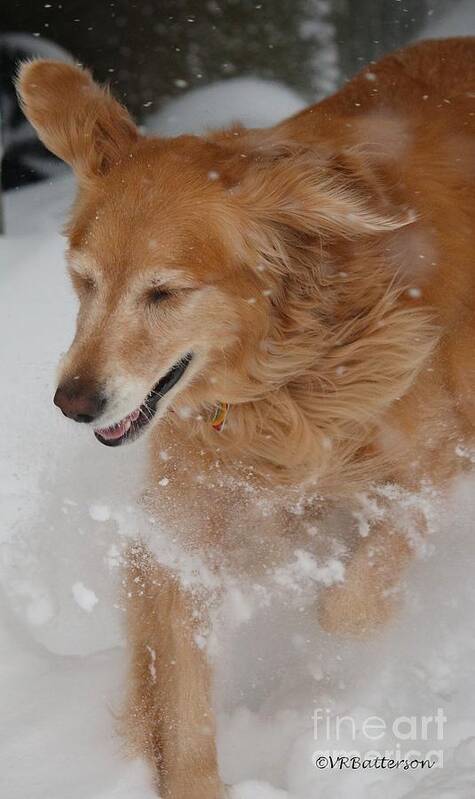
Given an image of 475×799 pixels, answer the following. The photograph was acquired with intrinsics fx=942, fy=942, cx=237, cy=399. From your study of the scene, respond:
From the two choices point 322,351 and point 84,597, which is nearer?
point 322,351

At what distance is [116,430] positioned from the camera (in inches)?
116

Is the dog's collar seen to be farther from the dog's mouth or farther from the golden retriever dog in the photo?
the dog's mouth

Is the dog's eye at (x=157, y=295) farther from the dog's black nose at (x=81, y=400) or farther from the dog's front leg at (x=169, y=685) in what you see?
the dog's front leg at (x=169, y=685)

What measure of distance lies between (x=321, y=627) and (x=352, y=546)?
1.11 feet

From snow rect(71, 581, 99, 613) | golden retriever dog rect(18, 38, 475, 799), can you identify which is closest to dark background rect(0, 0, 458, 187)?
golden retriever dog rect(18, 38, 475, 799)

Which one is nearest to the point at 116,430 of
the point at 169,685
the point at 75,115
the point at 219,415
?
the point at 219,415

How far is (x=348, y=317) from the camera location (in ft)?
10.6

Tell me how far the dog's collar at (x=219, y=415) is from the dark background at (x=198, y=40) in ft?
10.9

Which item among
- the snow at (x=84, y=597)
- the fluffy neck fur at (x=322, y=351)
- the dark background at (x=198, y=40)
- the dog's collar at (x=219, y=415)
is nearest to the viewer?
the fluffy neck fur at (x=322, y=351)

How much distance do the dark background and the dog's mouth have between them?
11.8 feet

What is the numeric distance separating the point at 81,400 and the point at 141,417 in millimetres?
260

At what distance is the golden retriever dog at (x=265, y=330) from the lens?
289cm

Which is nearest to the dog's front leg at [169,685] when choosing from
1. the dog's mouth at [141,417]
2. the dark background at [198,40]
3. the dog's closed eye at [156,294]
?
the dog's mouth at [141,417]

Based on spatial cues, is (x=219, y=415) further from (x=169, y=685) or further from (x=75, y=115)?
(x=75, y=115)
